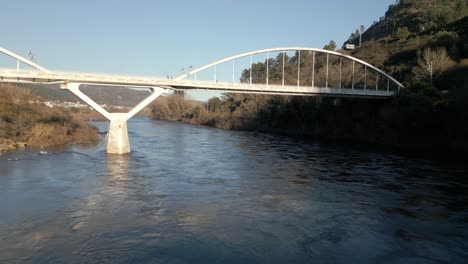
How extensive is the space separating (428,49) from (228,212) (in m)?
41.5

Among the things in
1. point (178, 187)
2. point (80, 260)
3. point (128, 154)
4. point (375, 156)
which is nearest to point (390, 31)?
point (375, 156)

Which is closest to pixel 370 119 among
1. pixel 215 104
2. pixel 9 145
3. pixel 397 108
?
pixel 397 108

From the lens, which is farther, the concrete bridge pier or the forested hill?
the forested hill

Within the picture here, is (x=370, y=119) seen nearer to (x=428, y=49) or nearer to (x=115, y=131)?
(x=428, y=49)

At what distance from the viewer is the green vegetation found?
30734 mm

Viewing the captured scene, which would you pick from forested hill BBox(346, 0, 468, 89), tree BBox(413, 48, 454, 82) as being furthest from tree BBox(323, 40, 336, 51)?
tree BBox(413, 48, 454, 82)

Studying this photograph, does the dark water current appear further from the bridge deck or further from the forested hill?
the forested hill

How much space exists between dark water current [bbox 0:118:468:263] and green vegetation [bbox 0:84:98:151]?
307 inches

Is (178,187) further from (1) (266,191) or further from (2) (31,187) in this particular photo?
(2) (31,187)

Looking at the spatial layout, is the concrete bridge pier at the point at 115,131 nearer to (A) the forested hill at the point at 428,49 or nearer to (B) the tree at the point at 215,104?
(A) the forested hill at the point at 428,49

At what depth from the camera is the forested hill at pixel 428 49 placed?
4147 centimetres

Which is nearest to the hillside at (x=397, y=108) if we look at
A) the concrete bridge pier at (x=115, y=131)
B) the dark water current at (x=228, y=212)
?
the dark water current at (x=228, y=212)

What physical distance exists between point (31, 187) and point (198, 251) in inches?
401

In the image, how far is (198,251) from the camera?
31.4 feet
